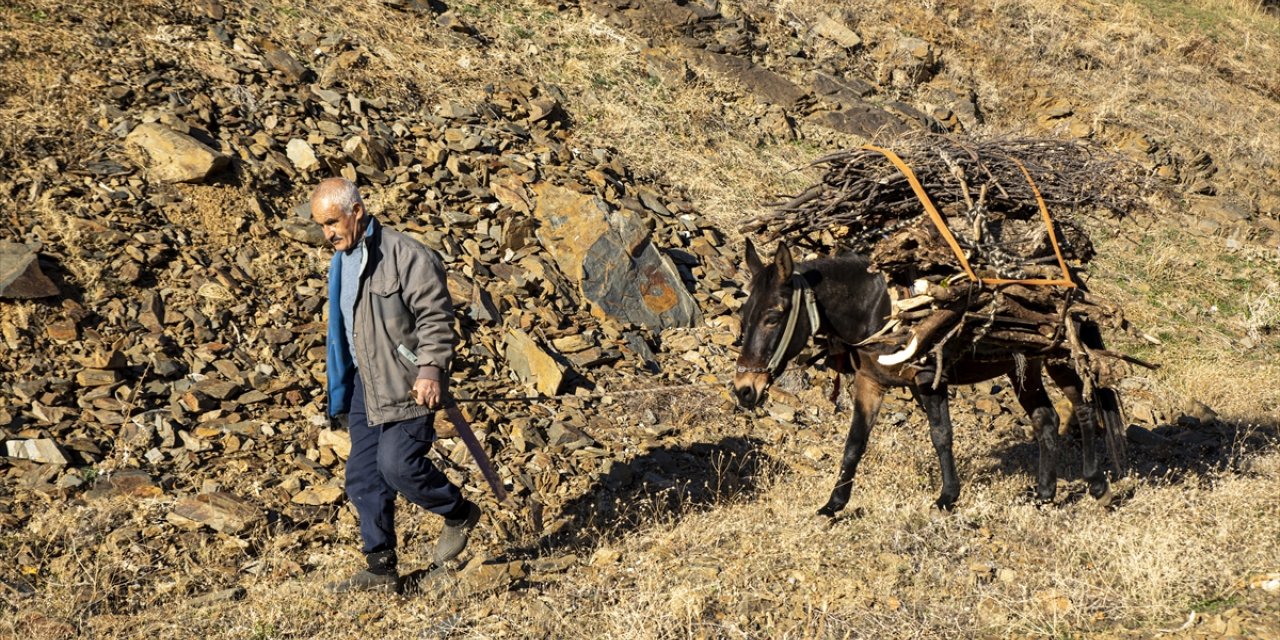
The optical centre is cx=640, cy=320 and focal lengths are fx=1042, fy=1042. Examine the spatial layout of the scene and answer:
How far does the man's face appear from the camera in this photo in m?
4.79

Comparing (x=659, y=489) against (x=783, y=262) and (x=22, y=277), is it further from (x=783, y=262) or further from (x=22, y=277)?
(x=22, y=277)

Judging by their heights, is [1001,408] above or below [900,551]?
below

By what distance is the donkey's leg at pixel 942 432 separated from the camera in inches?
246

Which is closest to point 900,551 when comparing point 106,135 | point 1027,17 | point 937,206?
point 937,206

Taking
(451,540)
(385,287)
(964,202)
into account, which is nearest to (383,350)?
(385,287)

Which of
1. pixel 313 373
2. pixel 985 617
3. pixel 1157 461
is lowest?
pixel 313 373

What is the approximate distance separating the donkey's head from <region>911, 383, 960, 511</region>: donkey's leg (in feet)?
3.82

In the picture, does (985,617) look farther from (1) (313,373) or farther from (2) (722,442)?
(1) (313,373)

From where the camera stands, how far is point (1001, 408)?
888 centimetres

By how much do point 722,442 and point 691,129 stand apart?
19.4ft

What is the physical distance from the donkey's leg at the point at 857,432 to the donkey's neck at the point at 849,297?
14.8 inches

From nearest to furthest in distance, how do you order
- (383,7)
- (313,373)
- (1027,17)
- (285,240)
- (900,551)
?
1. (900,551)
2. (313,373)
3. (285,240)
4. (383,7)
5. (1027,17)

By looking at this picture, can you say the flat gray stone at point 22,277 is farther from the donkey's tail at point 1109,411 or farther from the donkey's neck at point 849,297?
the donkey's tail at point 1109,411

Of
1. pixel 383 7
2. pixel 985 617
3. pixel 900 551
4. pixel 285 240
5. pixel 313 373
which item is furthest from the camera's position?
pixel 383 7
